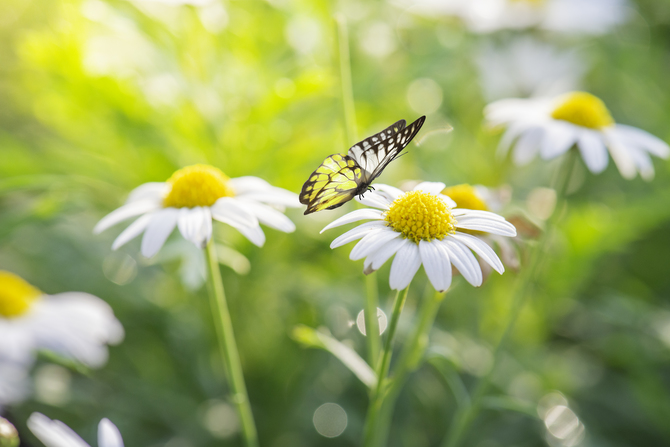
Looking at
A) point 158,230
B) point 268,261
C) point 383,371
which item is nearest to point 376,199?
point 383,371

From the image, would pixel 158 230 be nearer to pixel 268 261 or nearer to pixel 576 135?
pixel 268 261

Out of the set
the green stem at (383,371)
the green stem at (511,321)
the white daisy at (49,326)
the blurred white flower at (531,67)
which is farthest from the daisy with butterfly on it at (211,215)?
the blurred white flower at (531,67)

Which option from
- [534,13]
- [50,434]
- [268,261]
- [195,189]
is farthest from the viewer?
[534,13]

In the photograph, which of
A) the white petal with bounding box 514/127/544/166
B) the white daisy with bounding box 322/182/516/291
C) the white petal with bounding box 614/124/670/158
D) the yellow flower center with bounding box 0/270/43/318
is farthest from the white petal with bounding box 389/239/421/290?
the yellow flower center with bounding box 0/270/43/318

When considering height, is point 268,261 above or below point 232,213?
above

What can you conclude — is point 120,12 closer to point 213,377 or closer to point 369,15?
point 369,15

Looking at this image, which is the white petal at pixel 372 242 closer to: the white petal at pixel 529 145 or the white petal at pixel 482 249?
the white petal at pixel 482 249

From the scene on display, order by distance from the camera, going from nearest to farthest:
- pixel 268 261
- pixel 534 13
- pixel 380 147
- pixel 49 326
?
pixel 380 147, pixel 49 326, pixel 268 261, pixel 534 13

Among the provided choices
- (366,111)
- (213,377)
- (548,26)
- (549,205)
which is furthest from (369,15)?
(213,377)
